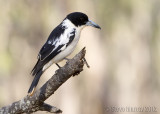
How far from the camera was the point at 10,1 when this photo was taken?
10.3 metres

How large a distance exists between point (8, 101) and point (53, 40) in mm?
4868

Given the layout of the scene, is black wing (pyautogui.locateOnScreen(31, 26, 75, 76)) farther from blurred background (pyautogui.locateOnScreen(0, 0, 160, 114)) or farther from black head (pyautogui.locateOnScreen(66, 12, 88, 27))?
blurred background (pyautogui.locateOnScreen(0, 0, 160, 114))

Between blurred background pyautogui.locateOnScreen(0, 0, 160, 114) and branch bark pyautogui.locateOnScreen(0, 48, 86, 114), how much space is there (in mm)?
4610

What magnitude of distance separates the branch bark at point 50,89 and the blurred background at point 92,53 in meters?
4.61

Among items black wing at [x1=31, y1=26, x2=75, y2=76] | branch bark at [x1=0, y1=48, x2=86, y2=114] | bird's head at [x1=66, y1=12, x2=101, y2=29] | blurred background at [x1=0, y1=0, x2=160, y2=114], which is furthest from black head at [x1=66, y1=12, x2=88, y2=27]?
blurred background at [x1=0, y1=0, x2=160, y2=114]

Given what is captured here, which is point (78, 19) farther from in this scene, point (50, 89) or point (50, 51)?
point (50, 89)

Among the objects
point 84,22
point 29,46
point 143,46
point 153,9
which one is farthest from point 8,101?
point 84,22

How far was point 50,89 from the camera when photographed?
14.6 ft

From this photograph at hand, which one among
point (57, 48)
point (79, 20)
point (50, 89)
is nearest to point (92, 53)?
point (79, 20)

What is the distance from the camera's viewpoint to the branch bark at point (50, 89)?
13.9 feet

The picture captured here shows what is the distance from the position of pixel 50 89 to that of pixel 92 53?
16.7ft

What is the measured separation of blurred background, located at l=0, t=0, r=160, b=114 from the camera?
372 inches

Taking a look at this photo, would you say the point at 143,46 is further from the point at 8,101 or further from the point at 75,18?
the point at 75,18

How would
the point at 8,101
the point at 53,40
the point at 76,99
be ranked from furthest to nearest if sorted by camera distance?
the point at 8,101
the point at 76,99
the point at 53,40
